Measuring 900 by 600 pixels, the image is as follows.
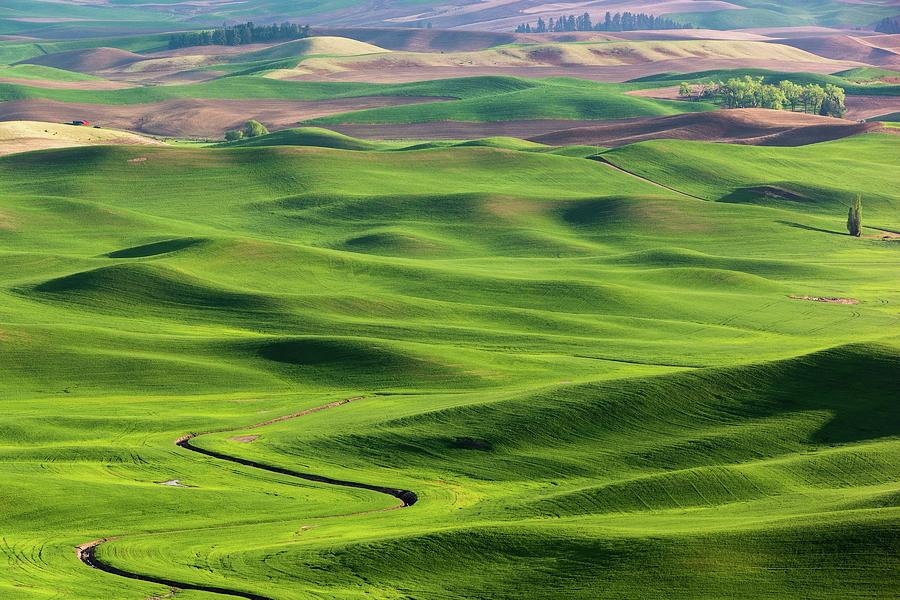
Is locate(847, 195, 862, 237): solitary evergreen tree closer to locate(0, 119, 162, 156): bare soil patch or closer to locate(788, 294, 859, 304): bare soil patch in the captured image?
locate(788, 294, 859, 304): bare soil patch

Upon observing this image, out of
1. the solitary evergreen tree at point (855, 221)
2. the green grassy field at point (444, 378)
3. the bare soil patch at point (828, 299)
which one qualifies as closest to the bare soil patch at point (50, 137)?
the green grassy field at point (444, 378)

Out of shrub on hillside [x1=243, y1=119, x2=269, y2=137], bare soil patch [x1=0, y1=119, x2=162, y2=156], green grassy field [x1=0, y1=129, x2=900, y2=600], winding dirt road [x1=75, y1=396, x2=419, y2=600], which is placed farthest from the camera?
shrub on hillside [x1=243, y1=119, x2=269, y2=137]

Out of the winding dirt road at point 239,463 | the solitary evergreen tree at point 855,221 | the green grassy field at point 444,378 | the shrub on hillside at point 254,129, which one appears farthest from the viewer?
the shrub on hillside at point 254,129

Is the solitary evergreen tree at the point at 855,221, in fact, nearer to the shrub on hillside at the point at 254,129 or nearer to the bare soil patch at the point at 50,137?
the bare soil patch at the point at 50,137

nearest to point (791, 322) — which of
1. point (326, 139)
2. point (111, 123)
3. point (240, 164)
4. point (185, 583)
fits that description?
point (185, 583)

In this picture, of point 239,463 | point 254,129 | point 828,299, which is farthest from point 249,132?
point 239,463

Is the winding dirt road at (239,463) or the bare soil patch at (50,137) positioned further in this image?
the bare soil patch at (50,137)

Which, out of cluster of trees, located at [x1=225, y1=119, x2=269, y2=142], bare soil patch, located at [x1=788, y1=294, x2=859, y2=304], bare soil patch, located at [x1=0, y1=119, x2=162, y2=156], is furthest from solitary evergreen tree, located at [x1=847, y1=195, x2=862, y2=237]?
cluster of trees, located at [x1=225, y1=119, x2=269, y2=142]
